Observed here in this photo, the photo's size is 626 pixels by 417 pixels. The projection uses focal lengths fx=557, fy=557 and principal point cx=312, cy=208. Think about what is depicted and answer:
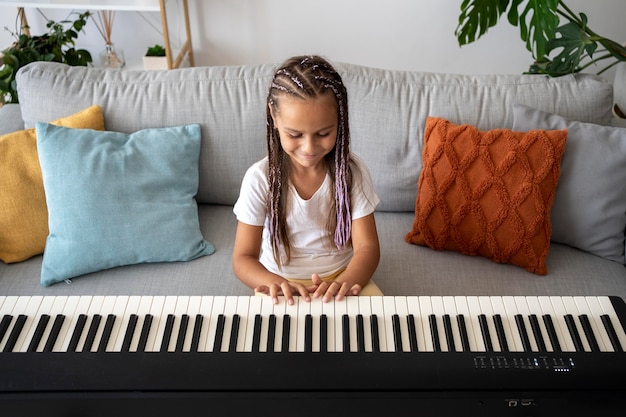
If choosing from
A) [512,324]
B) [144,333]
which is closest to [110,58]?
[144,333]

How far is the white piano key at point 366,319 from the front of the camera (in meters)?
1.11

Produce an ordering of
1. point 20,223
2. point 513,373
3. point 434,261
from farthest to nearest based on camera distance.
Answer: point 434,261 < point 20,223 < point 513,373

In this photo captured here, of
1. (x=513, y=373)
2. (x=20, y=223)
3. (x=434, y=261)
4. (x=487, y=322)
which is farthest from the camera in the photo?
(x=434, y=261)

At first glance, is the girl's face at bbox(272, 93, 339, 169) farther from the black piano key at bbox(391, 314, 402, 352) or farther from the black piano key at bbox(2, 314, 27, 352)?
the black piano key at bbox(2, 314, 27, 352)

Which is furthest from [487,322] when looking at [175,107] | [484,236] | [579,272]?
[175,107]

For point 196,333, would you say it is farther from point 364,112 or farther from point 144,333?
point 364,112

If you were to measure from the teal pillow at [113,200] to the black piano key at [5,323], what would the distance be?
446 millimetres

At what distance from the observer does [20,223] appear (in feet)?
5.37

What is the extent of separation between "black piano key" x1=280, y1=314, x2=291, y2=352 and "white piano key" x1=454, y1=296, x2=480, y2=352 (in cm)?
36

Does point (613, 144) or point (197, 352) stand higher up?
point (613, 144)

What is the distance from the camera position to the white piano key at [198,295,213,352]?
1104 mm

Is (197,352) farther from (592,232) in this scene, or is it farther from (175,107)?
(592,232)

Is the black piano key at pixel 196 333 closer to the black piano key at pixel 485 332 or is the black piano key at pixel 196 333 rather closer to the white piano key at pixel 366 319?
the white piano key at pixel 366 319

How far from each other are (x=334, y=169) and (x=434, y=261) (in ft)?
1.79
